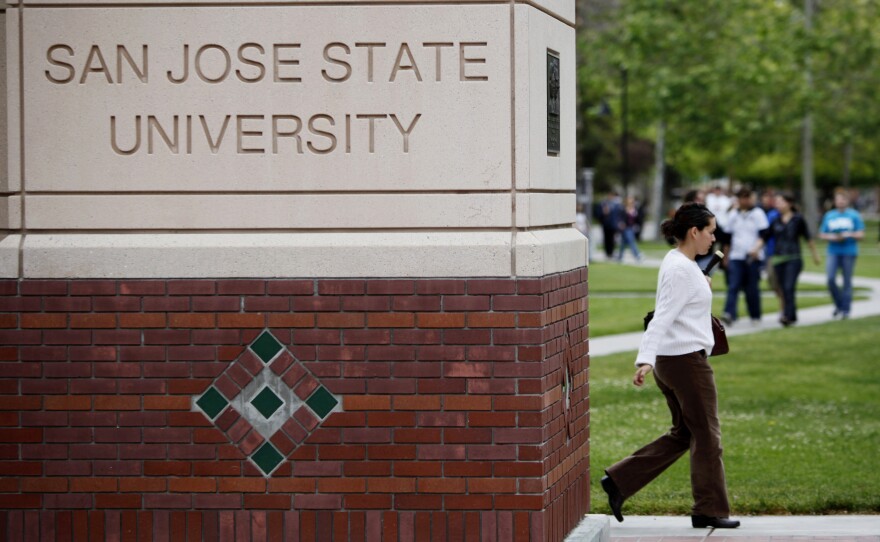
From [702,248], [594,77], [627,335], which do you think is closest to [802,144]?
[594,77]

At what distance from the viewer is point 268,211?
6.26 meters

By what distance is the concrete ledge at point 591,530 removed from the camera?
677 cm

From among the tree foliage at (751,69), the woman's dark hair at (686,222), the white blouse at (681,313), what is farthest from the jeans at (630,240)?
the white blouse at (681,313)

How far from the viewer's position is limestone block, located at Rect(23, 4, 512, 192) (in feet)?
20.3

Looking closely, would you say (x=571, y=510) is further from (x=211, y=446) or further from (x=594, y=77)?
(x=594, y=77)

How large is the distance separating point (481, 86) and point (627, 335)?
42.0 ft

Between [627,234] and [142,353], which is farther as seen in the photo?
[627,234]

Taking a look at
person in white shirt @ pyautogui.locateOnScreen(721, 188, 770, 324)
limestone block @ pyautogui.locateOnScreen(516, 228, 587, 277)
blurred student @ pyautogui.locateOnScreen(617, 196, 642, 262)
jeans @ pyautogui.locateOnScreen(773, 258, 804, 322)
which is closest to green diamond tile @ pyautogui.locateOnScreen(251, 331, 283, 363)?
limestone block @ pyautogui.locateOnScreen(516, 228, 587, 277)

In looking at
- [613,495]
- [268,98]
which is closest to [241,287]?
[268,98]

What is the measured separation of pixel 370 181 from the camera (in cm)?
622

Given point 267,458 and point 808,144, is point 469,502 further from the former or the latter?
point 808,144

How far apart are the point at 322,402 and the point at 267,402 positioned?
228 millimetres

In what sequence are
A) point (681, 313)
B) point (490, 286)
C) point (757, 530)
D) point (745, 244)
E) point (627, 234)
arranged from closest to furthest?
point (490, 286), point (681, 313), point (757, 530), point (745, 244), point (627, 234)

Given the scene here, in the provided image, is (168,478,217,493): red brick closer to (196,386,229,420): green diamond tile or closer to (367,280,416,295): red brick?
(196,386,229,420): green diamond tile
